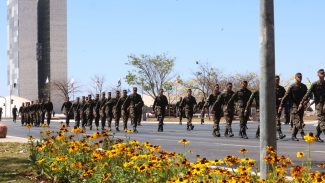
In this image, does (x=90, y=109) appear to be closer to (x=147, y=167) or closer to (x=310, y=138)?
(x=147, y=167)

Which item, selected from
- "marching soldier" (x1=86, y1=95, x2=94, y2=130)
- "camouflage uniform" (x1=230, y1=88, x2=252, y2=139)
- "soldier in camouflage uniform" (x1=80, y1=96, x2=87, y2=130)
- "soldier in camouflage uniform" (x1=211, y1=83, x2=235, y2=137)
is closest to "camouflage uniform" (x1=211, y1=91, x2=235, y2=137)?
"soldier in camouflage uniform" (x1=211, y1=83, x2=235, y2=137)

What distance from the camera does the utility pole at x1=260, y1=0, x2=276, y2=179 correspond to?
6809mm

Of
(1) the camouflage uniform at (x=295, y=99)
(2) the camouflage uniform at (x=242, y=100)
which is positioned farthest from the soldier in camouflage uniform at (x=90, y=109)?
(1) the camouflage uniform at (x=295, y=99)

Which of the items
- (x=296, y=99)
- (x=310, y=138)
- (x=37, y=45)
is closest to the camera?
(x=310, y=138)

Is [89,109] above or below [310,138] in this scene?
above

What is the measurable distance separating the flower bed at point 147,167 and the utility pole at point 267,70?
1.32 feet

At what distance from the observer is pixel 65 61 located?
155375mm

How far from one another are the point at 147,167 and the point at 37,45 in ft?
495

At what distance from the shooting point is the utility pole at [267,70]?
6.81 meters

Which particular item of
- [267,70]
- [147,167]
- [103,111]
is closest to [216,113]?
[103,111]

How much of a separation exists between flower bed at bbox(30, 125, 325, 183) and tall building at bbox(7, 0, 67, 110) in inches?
5598

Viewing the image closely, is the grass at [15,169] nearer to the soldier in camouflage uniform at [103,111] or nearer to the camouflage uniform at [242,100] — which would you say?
the camouflage uniform at [242,100]

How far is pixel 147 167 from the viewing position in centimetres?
618

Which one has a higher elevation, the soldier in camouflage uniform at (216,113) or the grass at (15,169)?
the soldier in camouflage uniform at (216,113)
